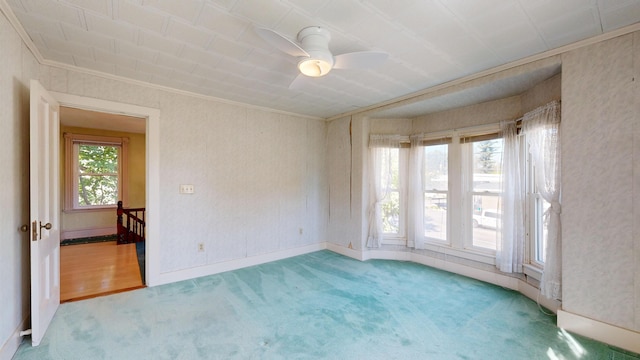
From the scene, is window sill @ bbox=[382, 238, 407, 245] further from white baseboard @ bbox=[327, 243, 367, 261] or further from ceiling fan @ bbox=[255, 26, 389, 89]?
ceiling fan @ bbox=[255, 26, 389, 89]

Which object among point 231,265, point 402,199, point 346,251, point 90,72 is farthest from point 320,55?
point 346,251

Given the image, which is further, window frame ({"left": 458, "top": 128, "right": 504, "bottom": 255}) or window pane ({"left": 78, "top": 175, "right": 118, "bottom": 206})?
window pane ({"left": 78, "top": 175, "right": 118, "bottom": 206})

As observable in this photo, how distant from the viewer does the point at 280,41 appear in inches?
72.1

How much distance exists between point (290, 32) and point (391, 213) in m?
3.32

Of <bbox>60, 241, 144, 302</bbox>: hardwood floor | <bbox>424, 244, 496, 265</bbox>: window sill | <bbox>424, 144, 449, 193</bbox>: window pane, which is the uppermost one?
<bbox>424, 144, 449, 193</bbox>: window pane

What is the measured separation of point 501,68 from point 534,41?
496 mm

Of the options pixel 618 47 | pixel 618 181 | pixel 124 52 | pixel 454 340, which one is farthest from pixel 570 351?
pixel 124 52

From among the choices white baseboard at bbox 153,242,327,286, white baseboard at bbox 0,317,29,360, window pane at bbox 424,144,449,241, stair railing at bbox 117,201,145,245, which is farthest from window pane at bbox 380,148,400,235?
stair railing at bbox 117,201,145,245

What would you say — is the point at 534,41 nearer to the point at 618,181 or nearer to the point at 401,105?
the point at 618,181

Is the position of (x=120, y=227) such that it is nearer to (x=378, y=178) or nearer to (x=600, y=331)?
(x=378, y=178)

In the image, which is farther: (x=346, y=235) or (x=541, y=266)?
(x=346, y=235)

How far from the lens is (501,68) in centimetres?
278

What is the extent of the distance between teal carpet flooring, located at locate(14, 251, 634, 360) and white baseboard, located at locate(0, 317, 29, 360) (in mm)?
71

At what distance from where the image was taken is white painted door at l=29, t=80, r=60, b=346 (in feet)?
6.91
